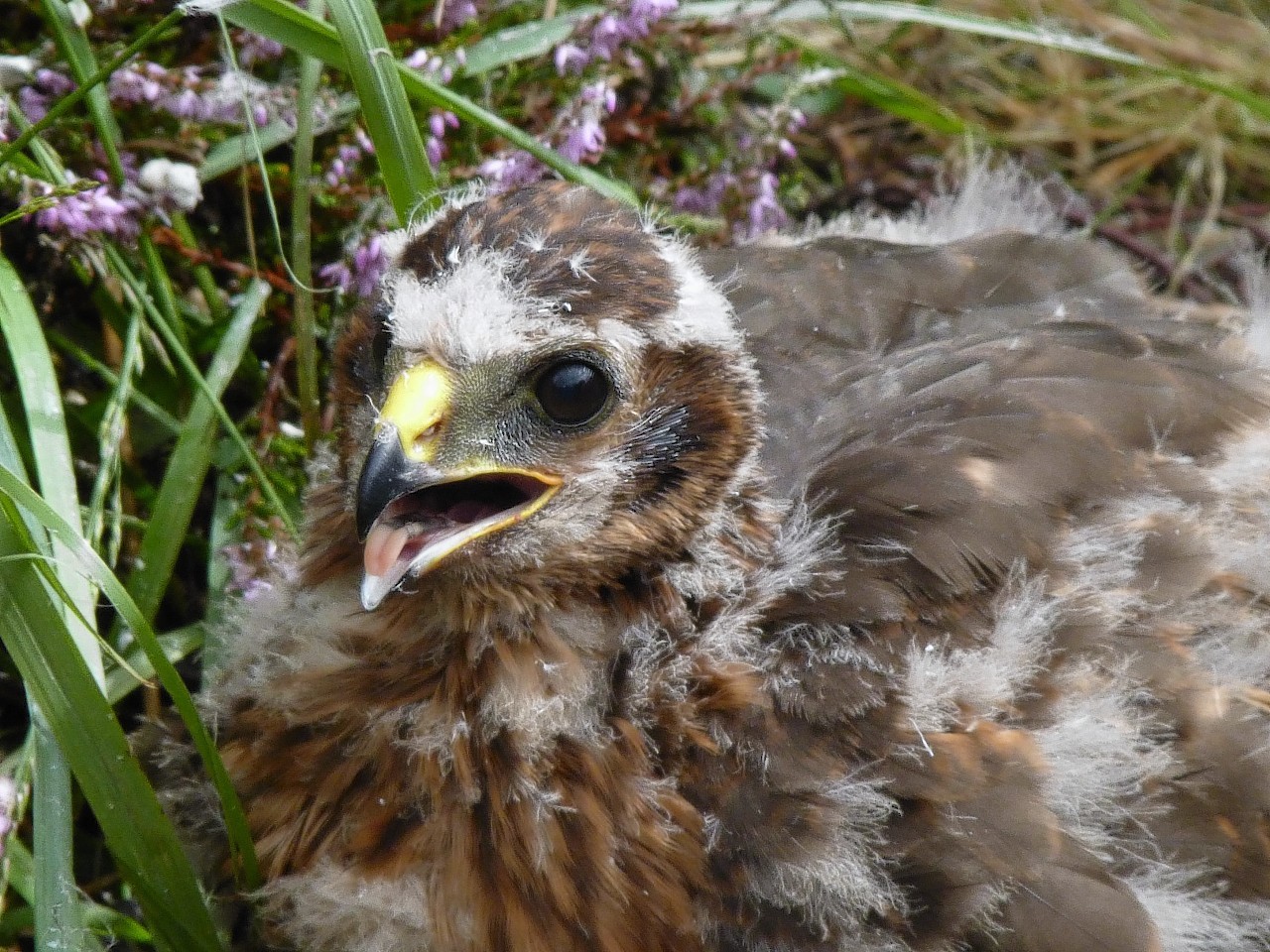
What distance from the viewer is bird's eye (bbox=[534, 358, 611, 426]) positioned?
1.77m

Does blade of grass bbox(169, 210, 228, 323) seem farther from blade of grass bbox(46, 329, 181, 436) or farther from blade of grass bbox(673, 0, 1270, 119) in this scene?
blade of grass bbox(673, 0, 1270, 119)

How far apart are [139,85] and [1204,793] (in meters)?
1.92

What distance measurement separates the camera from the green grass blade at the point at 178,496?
2.21 metres

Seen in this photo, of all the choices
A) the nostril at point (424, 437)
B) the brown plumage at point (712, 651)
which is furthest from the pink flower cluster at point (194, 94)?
the nostril at point (424, 437)

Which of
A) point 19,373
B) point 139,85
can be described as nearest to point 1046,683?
point 19,373

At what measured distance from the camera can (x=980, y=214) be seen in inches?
125

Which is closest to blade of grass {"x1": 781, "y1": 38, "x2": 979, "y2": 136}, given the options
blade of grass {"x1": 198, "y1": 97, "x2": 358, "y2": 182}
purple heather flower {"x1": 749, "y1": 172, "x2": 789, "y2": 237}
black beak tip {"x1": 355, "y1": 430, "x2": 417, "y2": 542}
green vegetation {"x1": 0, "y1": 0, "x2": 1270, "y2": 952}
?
green vegetation {"x1": 0, "y1": 0, "x2": 1270, "y2": 952}

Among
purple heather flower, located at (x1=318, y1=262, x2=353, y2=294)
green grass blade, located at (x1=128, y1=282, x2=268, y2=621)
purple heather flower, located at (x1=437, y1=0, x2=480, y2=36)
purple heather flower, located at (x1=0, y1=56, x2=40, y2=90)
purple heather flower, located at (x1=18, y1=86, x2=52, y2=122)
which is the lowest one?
green grass blade, located at (x1=128, y1=282, x2=268, y2=621)

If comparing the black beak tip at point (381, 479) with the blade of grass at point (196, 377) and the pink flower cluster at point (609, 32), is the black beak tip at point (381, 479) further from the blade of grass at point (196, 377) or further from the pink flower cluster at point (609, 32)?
the pink flower cluster at point (609, 32)

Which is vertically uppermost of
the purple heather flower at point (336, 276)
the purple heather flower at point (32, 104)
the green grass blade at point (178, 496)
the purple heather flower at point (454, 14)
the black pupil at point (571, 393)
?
the purple heather flower at point (32, 104)

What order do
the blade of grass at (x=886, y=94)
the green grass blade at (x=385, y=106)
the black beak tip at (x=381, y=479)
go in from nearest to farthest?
the black beak tip at (x=381, y=479) → the green grass blade at (x=385, y=106) → the blade of grass at (x=886, y=94)

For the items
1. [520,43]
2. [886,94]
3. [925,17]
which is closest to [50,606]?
[520,43]

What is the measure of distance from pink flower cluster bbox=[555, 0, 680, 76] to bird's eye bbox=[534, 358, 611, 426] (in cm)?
110

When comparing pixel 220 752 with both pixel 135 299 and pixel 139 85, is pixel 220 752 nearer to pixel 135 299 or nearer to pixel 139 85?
pixel 135 299
